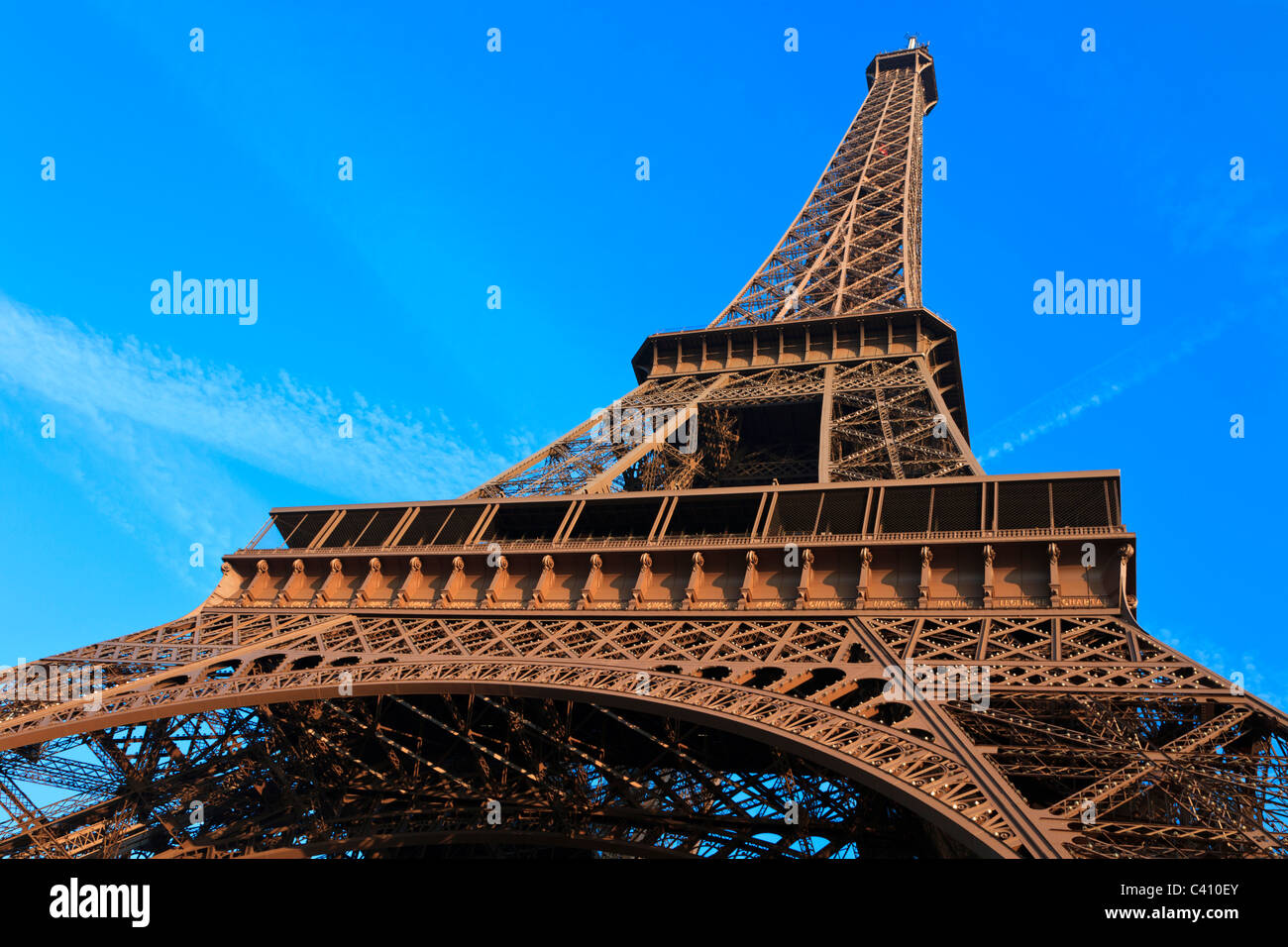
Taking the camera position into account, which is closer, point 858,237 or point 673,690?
point 673,690

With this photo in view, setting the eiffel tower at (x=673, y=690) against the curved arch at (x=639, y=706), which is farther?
the eiffel tower at (x=673, y=690)

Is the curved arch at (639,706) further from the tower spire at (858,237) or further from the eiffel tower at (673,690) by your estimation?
the tower spire at (858,237)

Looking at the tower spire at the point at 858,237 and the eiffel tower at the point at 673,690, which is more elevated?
the tower spire at the point at 858,237

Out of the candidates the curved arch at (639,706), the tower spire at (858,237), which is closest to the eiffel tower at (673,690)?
the curved arch at (639,706)

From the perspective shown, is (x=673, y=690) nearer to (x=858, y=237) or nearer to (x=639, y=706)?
(x=639, y=706)

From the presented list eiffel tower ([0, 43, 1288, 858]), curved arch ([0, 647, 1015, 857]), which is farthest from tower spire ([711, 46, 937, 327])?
curved arch ([0, 647, 1015, 857])

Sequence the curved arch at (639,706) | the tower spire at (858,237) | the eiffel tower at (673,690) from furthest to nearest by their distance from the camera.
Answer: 1. the tower spire at (858,237)
2. the eiffel tower at (673,690)
3. the curved arch at (639,706)

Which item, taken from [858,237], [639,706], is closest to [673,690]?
[639,706]

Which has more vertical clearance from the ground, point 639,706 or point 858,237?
point 858,237

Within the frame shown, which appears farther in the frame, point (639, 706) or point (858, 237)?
point (858, 237)

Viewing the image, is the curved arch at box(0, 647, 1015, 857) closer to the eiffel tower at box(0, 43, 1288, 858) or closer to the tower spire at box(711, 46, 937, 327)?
the eiffel tower at box(0, 43, 1288, 858)
